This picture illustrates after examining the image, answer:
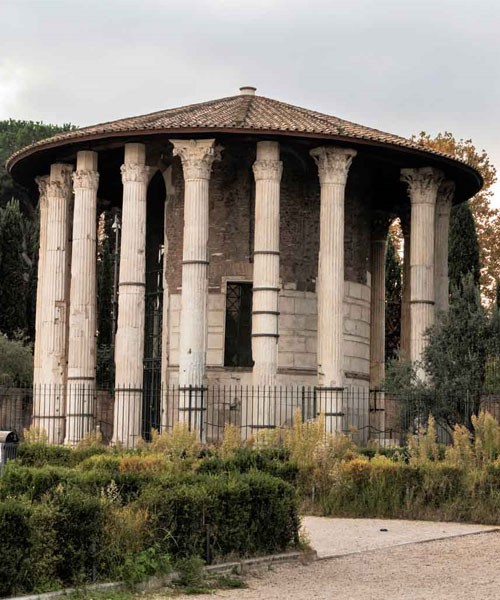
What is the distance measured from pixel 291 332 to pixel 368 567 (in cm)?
1832

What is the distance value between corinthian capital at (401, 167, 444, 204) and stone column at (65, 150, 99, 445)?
27.2 ft

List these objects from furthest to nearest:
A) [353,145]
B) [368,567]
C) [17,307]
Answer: [17,307]
[353,145]
[368,567]

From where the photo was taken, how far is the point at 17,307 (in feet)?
165

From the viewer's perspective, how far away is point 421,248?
109 ft

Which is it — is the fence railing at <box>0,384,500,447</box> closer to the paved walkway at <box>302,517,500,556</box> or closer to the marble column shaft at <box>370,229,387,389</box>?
the marble column shaft at <box>370,229,387,389</box>

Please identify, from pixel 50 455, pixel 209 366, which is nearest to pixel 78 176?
pixel 209 366

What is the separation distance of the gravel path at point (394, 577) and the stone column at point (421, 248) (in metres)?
16.4

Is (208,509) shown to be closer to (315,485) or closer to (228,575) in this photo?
(228,575)

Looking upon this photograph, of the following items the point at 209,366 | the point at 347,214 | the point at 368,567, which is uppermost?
the point at 347,214

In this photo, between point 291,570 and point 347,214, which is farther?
point 347,214

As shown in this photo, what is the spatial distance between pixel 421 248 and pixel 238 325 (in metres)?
5.21

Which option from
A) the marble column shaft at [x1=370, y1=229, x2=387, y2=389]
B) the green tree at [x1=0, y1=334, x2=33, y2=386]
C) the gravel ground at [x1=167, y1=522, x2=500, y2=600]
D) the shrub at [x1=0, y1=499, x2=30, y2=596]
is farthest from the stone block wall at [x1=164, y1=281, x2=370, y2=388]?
the shrub at [x1=0, y1=499, x2=30, y2=596]

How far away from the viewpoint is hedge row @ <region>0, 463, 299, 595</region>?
11531mm

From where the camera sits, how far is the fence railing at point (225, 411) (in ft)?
100
